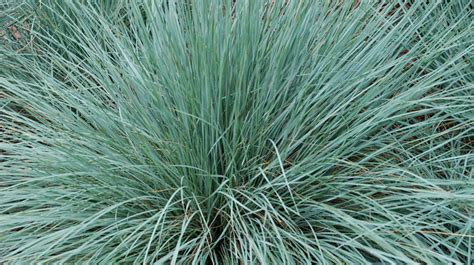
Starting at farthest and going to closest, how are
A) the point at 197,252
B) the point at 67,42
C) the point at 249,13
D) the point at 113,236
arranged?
the point at 67,42, the point at 249,13, the point at 113,236, the point at 197,252

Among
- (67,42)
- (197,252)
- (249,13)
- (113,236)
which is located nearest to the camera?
(197,252)

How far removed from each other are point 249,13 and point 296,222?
Answer: 779mm

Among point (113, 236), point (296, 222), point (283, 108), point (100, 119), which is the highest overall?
point (100, 119)

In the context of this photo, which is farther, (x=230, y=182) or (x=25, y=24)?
(x=25, y=24)

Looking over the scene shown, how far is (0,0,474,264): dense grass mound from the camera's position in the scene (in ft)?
6.49

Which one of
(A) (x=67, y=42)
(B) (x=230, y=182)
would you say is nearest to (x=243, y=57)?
(B) (x=230, y=182)

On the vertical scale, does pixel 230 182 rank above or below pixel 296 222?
above

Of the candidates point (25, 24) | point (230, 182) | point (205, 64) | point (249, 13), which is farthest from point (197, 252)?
point (25, 24)

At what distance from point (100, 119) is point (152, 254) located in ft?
2.01

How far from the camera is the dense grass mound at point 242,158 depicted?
1979 millimetres

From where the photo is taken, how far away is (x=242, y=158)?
7.11ft

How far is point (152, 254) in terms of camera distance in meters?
1.93

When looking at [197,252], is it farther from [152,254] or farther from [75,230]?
[75,230]

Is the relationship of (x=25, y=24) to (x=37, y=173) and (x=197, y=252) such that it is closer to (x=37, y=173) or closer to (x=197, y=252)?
(x=37, y=173)
